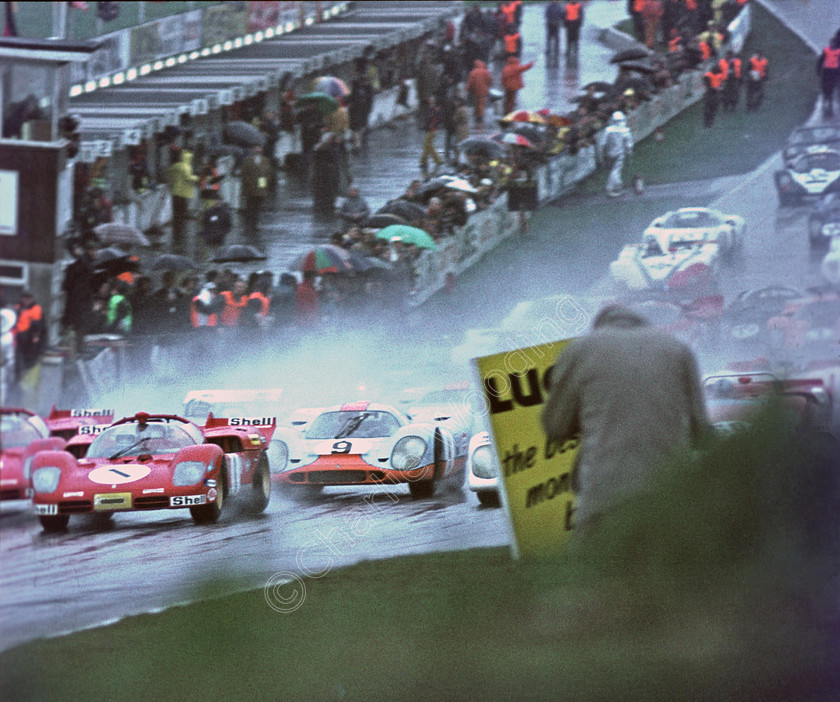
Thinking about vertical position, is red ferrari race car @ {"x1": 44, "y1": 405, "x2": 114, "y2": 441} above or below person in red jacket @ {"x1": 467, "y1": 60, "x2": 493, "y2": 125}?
below

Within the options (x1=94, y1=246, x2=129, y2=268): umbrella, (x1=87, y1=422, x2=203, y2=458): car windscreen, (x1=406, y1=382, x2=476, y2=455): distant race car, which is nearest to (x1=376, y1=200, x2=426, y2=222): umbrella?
(x1=406, y1=382, x2=476, y2=455): distant race car

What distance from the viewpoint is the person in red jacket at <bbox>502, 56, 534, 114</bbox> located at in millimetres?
6336

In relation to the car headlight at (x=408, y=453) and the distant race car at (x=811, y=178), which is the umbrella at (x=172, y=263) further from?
the distant race car at (x=811, y=178)

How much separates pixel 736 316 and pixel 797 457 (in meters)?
1.54

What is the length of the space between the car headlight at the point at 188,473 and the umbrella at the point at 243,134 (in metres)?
1.66

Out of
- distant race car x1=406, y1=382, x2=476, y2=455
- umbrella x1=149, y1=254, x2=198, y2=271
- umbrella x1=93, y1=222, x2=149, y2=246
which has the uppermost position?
umbrella x1=93, y1=222, x2=149, y2=246

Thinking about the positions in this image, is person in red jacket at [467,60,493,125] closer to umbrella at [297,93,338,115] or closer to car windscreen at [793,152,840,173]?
umbrella at [297,93,338,115]

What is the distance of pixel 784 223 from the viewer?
584 centimetres

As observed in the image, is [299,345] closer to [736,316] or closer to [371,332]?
[371,332]

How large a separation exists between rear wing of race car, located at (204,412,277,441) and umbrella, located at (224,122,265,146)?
4.50ft

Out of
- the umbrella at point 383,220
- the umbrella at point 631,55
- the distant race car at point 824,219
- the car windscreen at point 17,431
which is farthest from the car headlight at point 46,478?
the distant race car at point 824,219

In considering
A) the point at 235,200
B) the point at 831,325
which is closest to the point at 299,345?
the point at 235,200

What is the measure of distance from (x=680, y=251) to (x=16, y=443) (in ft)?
10.3

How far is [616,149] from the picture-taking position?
638 cm
